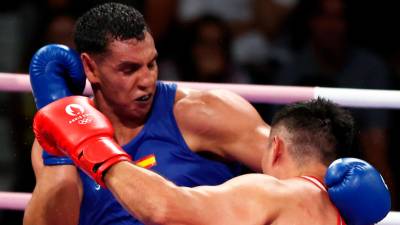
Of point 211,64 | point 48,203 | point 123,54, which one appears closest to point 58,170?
point 48,203

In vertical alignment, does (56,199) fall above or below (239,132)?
below

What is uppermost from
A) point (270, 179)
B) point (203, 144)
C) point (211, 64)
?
point (270, 179)

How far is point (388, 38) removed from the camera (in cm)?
447

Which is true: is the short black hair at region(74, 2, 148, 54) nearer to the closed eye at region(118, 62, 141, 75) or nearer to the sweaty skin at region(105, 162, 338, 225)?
the closed eye at region(118, 62, 141, 75)

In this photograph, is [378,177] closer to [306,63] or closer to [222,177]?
[222,177]

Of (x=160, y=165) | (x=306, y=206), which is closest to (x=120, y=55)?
(x=160, y=165)

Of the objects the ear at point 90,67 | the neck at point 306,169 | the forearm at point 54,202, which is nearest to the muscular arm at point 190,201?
the neck at point 306,169

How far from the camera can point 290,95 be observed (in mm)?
2967

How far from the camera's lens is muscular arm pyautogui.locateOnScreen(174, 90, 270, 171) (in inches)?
109

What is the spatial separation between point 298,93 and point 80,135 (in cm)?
87

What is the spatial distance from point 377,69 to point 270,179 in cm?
193

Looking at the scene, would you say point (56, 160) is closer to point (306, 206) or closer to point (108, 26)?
point (108, 26)

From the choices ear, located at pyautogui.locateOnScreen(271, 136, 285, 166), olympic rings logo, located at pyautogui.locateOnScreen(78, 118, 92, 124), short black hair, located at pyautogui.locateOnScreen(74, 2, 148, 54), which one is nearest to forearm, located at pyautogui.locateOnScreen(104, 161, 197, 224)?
olympic rings logo, located at pyautogui.locateOnScreen(78, 118, 92, 124)

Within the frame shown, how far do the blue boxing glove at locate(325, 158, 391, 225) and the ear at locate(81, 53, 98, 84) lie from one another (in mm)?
933
